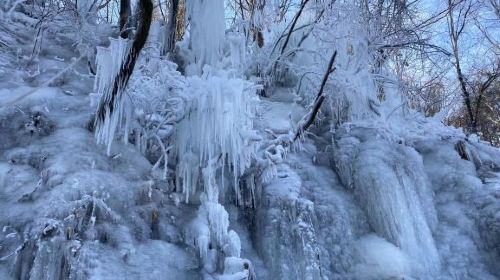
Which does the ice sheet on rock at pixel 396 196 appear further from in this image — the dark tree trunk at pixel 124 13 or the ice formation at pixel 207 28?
the dark tree trunk at pixel 124 13

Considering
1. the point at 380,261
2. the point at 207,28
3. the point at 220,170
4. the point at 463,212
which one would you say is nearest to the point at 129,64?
the point at 220,170

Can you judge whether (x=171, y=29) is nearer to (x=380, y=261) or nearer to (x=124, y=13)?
(x=124, y=13)

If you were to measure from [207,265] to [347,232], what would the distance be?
5.89 feet

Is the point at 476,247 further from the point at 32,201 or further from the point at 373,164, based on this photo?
the point at 32,201

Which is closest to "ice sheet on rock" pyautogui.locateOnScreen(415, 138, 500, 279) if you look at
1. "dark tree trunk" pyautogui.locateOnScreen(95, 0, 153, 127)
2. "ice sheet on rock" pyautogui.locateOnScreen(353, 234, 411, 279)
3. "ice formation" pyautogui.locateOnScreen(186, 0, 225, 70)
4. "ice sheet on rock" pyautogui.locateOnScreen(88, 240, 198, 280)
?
"ice sheet on rock" pyautogui.locateOnScreen(353, 234, 411, 279)

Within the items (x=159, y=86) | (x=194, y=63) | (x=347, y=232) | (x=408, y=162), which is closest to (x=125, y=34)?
(x=194, y=63)

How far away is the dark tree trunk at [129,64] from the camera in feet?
11.4

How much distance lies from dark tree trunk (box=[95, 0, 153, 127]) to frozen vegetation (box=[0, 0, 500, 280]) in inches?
3.0

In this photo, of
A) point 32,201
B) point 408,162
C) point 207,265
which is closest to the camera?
point 32,201

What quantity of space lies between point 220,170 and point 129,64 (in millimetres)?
1575

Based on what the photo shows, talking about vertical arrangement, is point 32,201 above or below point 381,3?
below

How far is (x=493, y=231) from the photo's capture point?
5.32 m

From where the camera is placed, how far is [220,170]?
4922mm

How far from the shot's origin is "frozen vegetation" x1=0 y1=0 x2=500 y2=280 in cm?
367
